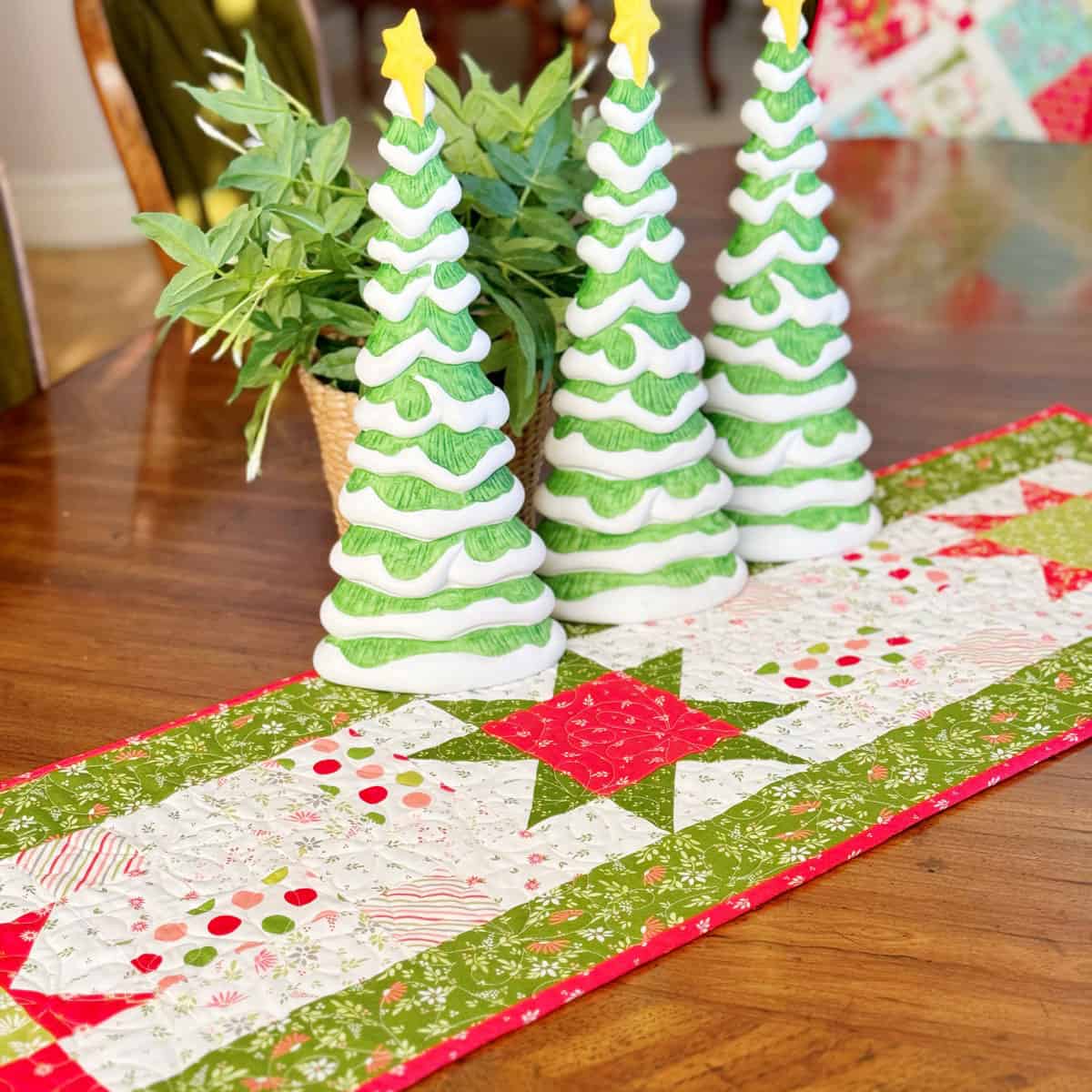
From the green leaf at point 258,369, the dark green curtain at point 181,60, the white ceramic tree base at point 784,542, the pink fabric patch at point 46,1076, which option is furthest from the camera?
the dark green curtain at point 181,60

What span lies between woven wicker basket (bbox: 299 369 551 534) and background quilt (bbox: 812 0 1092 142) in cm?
113

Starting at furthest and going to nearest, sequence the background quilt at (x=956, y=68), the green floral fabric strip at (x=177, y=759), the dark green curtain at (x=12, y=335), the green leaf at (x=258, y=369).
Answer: the background quilt at (x=956, y=68) < the dark green curtain at (x=12, y=335) < the green leaf at (x=258, y=369) < the green floral fabric strip at (x=177, y=759)

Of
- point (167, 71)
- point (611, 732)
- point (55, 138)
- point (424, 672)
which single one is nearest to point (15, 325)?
point (167, 71)

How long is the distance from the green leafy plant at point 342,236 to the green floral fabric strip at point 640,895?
1.23 ft

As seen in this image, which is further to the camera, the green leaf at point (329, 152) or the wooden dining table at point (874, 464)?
the green leaf at point (329, 152)

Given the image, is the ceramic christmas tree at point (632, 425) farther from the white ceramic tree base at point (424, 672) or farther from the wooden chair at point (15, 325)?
the wooden chair at point (15, 325)

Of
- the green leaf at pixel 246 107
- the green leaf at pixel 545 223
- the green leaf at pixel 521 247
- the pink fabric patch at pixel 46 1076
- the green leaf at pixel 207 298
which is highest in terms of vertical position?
the green leaf at pixel 246 107

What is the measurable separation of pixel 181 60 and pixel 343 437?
29.8 inches

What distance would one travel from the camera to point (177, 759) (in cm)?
102

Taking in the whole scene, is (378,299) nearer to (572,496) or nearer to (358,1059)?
(572,496)

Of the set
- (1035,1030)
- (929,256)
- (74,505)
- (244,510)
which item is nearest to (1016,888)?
(1035,1030)

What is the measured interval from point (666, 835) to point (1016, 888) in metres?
0.20

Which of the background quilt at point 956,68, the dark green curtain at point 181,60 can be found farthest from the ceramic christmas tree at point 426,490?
the background quilt at point 956,68

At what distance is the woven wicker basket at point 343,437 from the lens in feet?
3.90
